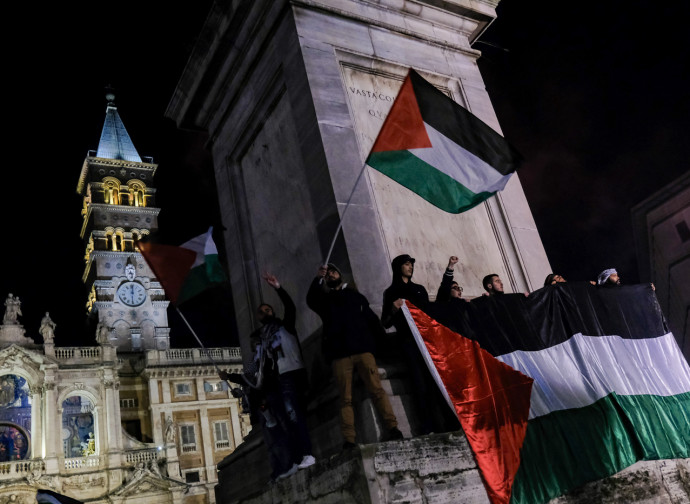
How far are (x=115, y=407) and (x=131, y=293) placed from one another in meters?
13.9

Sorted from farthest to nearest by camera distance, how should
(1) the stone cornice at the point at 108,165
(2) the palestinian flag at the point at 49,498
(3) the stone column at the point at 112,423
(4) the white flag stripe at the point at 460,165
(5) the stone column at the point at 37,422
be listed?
1. (1) the stone cornice at the point at 108,165
2. (3) the stone column at the point at 112,423
3. (5) the stone column at the point at 37,422
4. (2) the palestinian flag at the point at 49,498
5. (4) the white flag stripe at the point at 460,165

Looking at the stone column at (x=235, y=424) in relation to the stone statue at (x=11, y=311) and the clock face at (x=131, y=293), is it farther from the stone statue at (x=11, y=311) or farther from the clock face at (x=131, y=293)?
the stone statue at (x=11, y=311)

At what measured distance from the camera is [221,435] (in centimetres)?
4000

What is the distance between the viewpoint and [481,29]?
24.9ft

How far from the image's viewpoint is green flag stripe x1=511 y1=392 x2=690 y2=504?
12.6 ft

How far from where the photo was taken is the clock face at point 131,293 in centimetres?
4778

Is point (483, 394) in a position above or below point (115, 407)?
below

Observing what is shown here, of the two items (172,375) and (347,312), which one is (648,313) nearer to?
(347,312)

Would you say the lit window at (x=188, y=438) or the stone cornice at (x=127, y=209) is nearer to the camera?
the lit window at (x=188, y=438)

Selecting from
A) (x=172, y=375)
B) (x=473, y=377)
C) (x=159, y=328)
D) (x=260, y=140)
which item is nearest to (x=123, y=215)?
(x=159, y=328)

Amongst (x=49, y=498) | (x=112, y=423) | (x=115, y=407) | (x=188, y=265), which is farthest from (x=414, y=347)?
(x=115, y=407)

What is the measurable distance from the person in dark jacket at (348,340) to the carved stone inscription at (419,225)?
1050 mm

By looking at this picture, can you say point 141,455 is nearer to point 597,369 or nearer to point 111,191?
point 111,191

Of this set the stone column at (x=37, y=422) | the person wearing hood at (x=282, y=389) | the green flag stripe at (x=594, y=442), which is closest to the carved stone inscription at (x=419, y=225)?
the person wearing hood at (x=282, y=389)
